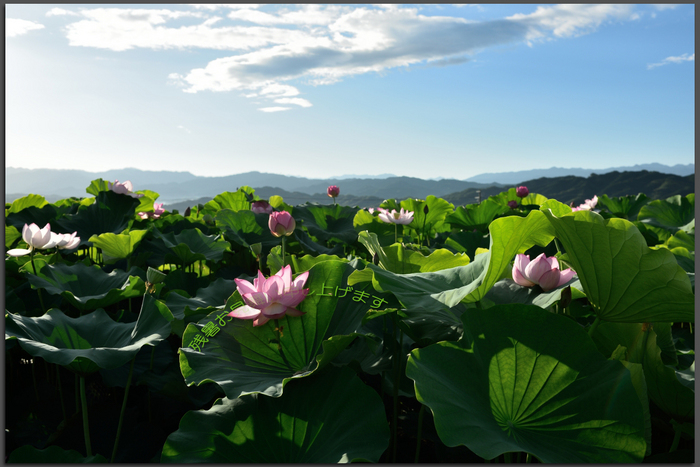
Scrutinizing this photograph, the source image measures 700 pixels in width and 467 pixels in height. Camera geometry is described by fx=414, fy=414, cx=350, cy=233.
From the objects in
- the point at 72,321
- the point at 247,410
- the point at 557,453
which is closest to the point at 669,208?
the point at 557,453

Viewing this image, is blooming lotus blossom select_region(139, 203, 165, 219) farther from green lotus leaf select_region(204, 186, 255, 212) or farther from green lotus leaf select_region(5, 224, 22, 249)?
green lotus leaf select_region(5, 224, 22, 249)

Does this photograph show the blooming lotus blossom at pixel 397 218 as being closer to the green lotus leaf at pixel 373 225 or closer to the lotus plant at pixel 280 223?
the green lotus leaf at pixel 373 225

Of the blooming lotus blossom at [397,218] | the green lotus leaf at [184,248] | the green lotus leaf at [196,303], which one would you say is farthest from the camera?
the blooming lotus blossom at [397,218]

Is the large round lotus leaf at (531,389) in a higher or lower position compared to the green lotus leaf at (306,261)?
lower

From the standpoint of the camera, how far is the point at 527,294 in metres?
0.93

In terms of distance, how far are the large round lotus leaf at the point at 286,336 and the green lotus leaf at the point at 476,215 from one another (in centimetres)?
234

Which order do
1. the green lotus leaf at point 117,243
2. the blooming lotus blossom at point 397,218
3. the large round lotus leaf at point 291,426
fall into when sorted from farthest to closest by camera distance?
1. the blooming lotus blossom at point 397,218
2. the green lotus leaf at point 117,243
3. the large round lotus leaf at point 291,426

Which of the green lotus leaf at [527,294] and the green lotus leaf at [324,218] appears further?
the green lotus leaf at [324,218]

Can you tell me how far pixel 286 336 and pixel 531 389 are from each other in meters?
0.51

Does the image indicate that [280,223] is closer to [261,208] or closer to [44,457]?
[44,457]

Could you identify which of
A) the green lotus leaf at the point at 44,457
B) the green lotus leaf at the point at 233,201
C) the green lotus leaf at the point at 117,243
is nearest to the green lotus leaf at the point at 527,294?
the green lotus leaf at the point at 44,457

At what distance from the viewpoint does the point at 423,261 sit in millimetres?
1122

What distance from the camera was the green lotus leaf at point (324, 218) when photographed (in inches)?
117

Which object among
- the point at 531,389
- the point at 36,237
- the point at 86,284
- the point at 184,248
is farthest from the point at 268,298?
the point at 36,237
